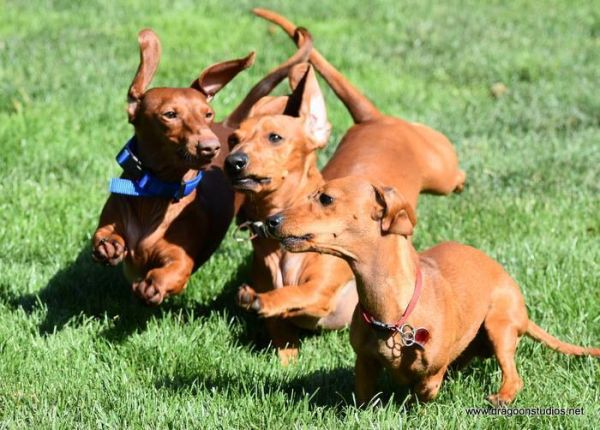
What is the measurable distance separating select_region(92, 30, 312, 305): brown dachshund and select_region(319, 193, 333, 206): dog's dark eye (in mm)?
869

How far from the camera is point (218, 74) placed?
17.1 ft

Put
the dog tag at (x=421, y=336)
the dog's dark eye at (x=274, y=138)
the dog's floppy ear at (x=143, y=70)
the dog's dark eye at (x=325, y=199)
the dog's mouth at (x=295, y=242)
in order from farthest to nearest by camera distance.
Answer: the dog's floppy ear at (x=143, y=70) → the dog's dark eye at (x=274, y=138) → the dog tag at (x=421, y=336) → the dog's dark eye at (x=325, y=199) → the dog's mouth at (x=295, y=242)

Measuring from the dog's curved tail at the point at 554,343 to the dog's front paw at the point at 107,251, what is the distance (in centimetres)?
184

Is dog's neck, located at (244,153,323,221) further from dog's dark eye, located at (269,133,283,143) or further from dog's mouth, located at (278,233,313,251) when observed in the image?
dog's mouth, located at (278,233,313,251)

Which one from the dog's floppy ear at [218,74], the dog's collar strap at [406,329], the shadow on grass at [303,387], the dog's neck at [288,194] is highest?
the dog's floppy ear at [218,74]

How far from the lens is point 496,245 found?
19.3 ft

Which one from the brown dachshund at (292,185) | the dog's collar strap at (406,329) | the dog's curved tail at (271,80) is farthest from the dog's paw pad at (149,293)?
the dog's curved tail at (271,80)

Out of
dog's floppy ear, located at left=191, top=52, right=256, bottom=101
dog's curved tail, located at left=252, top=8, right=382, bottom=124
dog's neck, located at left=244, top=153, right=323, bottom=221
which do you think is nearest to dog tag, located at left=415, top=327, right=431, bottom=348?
dog's neck, located at left=244, top=153, right=323, bottom=221

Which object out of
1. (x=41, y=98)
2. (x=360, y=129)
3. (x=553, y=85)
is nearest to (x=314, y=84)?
(x=360, y=129)

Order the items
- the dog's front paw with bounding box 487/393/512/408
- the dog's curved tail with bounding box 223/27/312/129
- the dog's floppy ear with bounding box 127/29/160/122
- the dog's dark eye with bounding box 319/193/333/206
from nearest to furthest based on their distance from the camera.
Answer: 1. the dog's dark eye with bounding box 319/193/333/206
2. the dog's front paw with bounding box 487/393/512/408
3. the dog's floppy ear with bounding box 127/29/160/122
4. the dog's curved tail with bounding box 223/27/312/129

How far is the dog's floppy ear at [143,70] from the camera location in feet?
16.3

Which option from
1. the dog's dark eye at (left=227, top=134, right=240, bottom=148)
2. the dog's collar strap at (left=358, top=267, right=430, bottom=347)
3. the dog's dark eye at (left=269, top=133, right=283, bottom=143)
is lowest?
the dog's collar strap at (left=358, top=267, right=430, bottom=347)

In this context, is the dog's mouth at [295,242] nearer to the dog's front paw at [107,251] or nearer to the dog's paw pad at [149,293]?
the dog's paw pad at [149,293]

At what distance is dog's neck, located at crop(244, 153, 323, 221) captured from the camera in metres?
4.85
